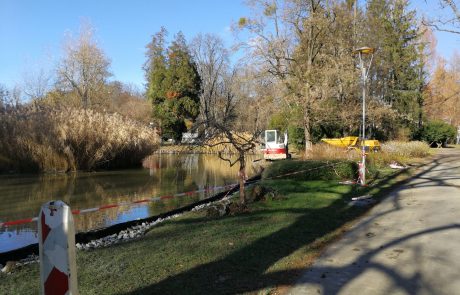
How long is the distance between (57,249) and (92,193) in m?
15.3

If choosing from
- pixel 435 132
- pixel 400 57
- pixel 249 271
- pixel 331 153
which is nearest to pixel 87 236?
pixel 249 271

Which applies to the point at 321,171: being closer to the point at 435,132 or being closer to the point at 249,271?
the point at 249,271

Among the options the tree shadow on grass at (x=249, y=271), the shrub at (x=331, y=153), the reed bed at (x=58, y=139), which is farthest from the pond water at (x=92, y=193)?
the tree shadow on grass at (x=249, y=271)

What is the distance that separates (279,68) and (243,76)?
2.58m

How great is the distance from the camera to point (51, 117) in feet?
86.6

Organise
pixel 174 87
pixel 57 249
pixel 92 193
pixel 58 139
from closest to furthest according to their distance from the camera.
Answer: pixel 57 249 < pixel 92 193 < pixel 58 139 < pixel 174 87

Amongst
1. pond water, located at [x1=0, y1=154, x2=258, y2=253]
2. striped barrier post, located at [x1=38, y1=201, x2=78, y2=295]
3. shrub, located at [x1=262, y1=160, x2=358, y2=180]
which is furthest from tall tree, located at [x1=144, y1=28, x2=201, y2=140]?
striped barrier post, located at [x1=38, y1=201, x2=78, y2=295]

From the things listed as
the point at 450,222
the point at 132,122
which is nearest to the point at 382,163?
the point at 450,222

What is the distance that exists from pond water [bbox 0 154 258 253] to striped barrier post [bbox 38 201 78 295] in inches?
276

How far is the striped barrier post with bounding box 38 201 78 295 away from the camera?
125 inches

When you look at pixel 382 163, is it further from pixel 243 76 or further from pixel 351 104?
pixel 243 76

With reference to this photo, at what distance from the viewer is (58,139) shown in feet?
83.4

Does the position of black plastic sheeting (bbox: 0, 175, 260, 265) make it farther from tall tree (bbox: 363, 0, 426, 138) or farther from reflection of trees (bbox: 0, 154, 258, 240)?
tall tree (bbox: 363, 0, 426, 138)

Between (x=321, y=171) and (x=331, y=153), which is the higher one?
(x=331, y=153)
